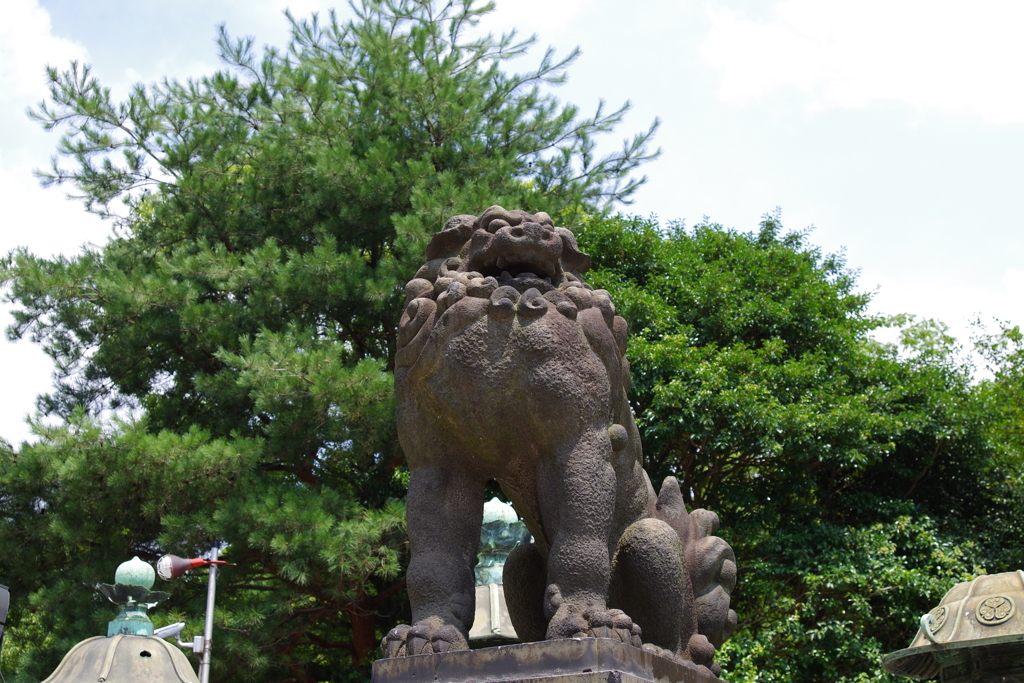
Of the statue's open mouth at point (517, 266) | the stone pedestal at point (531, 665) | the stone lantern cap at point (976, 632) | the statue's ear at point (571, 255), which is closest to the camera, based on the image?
the stone pedestal at point (531, 665)

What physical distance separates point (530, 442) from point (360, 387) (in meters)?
6.07

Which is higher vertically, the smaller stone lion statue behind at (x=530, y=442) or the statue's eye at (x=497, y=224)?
the statue's eye at (x=497, y=224)

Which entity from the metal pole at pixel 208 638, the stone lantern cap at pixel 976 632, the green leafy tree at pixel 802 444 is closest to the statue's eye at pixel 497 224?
the stone lantern cap at pixel 976 632

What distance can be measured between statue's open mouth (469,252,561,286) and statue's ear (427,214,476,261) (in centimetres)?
17

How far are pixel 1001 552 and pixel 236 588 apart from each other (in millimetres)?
8035

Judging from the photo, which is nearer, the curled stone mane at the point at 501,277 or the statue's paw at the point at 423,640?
the statue's paw at the point at 423,640

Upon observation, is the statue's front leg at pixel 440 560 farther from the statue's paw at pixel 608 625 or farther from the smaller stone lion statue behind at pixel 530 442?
the statue's paw at pixel 608 625

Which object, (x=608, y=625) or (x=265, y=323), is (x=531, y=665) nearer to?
(x=608, y=625)

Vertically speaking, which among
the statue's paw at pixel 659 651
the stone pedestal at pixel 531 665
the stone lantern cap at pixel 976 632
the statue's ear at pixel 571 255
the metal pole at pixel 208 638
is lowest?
the stone pedestal at pixel 531 665

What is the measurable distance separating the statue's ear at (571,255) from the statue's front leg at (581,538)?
2.19 ft

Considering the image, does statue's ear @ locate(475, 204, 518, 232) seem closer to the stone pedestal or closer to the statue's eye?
the statue's eye

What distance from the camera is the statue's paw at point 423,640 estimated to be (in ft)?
10.00

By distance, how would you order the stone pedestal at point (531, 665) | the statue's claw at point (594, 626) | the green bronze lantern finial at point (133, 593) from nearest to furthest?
the stone pedestal at point (531, 665) → the statue's claw at point (594, 626) → the green bronze lantern finial at point (133, 593)

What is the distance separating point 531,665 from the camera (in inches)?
116
